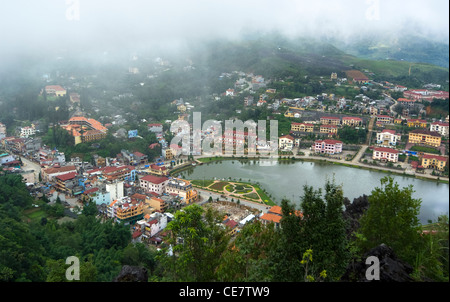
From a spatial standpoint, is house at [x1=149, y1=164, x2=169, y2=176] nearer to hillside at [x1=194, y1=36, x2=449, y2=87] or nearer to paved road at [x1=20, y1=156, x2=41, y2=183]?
paved road at [x1=20, y1=156, x2=41, y2=183]

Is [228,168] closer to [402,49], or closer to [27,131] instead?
[27,131]

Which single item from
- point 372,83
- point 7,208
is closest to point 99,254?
point 7,208

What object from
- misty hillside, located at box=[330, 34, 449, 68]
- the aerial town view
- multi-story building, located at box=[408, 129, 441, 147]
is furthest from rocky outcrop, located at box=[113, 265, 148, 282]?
misty hillside, located at box=[330, 34, 449, 68]

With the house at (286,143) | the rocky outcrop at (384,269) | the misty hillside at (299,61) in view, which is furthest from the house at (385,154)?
the misty hillside at (299,61)

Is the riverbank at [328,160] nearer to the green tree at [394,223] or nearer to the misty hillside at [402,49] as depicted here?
the green tree at [394,223]

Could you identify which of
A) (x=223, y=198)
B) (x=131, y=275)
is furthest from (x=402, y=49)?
(x=131, y=275)

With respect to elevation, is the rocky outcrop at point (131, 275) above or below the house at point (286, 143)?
above
